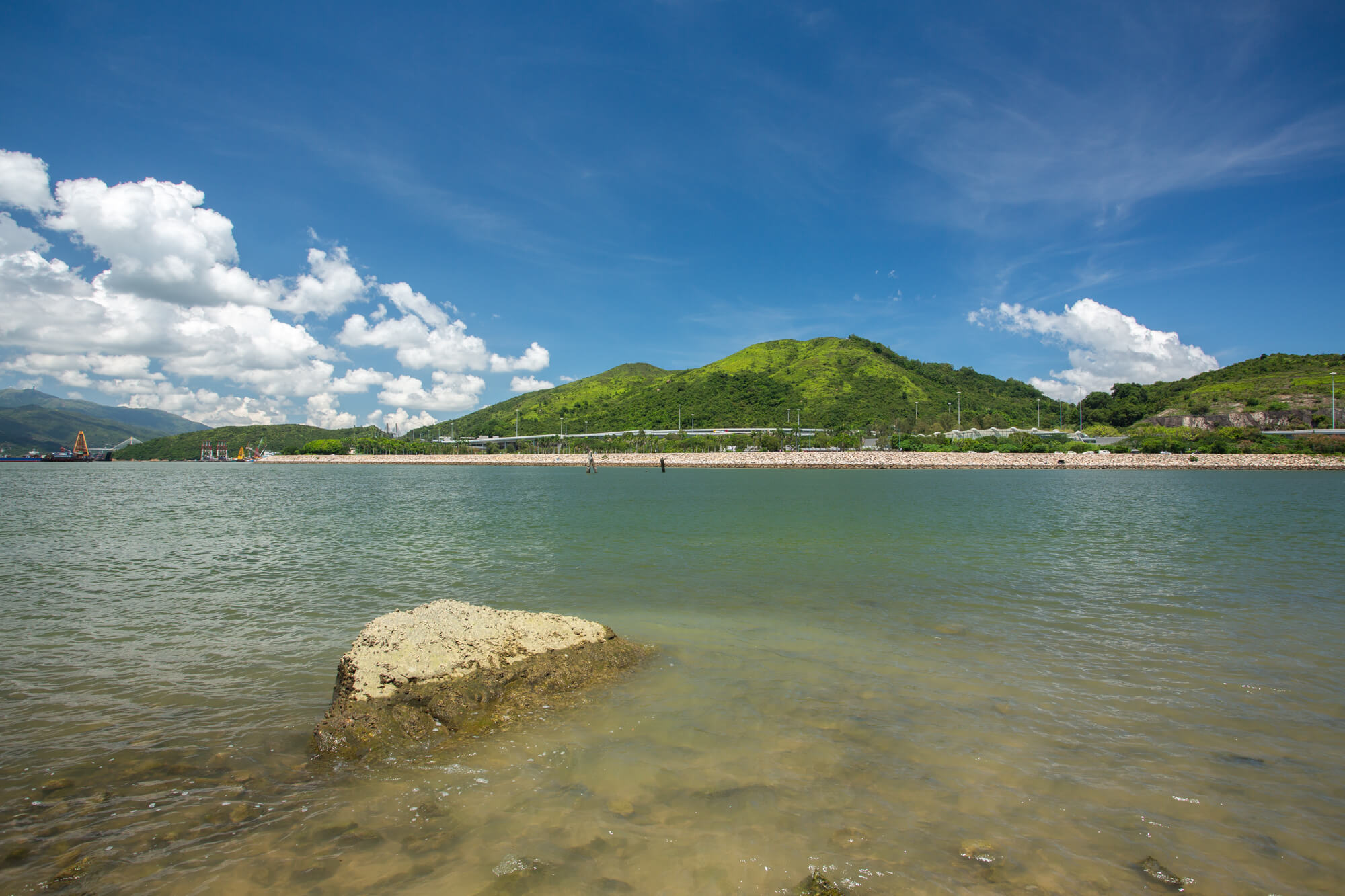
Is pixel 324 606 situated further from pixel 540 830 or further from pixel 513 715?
pixel 540 830

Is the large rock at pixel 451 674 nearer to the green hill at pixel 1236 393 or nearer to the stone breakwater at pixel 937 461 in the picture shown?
the stone breakwater at pixel 937 461

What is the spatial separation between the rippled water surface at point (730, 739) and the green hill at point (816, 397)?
122 m

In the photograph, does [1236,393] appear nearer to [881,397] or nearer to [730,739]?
[881,397]

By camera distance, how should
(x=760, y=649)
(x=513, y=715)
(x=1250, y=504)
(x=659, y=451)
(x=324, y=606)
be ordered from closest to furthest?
(x=513, y=715) < (x=760, y=649) < (x=324, y=606) < (x=1250, y=504) < (x=659, y=451)

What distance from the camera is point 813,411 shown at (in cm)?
14762

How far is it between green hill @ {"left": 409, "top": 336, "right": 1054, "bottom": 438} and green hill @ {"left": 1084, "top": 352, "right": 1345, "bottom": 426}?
1684cm

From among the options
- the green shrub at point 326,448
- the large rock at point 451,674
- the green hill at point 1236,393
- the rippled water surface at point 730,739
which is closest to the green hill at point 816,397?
the green hill at point 1236,393

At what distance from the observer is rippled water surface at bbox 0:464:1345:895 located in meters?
3.73

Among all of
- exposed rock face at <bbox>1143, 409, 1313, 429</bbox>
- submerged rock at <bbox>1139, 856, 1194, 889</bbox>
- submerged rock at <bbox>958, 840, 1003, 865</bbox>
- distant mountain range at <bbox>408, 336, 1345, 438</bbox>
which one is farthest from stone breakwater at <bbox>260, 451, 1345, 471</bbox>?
submerged rock at <bbox>1139, 856, 1194, 889</bbox>

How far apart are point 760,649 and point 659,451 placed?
119206mm

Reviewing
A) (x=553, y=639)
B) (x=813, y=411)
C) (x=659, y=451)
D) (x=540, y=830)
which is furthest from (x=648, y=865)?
(x=813, y=411)

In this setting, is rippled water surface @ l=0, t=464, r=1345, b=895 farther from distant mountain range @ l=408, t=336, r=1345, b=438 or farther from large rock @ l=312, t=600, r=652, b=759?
distant mountain range @ l=408, t=336, r=1345, b=438

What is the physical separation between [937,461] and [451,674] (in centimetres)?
9765

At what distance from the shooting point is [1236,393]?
11219 cm
